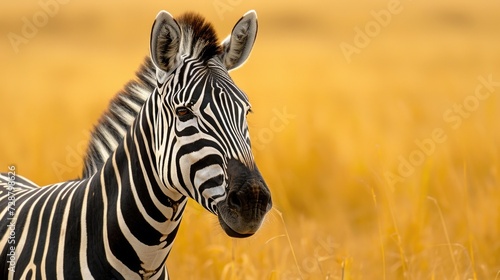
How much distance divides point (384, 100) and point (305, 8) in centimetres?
1123

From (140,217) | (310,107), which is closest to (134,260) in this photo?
(140,217)

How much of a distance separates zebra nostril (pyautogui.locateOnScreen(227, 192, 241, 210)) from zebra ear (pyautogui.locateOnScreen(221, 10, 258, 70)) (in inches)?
33.5

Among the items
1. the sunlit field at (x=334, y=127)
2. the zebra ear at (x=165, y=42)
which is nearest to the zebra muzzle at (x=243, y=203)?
the sunlit field at (x=334, y=127)

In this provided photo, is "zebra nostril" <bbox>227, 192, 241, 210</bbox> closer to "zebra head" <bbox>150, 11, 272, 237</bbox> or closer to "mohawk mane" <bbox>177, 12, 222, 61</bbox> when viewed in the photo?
"zebra head" <bbox>150, 11, 272, 237</bbox>

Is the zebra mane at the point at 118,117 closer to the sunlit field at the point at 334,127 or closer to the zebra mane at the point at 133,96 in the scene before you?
the zebra mane at the point at 133,96

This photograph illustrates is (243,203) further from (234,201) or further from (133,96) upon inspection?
(133,96)

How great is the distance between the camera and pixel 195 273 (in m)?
6.30

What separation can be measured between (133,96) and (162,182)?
0.70m

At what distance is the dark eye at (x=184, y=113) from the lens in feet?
11.3

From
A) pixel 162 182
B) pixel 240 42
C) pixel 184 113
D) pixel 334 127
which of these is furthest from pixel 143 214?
pixel 334 127

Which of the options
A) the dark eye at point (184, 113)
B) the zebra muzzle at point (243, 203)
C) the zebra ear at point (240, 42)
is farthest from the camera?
the zebra ear at point (240, 42)

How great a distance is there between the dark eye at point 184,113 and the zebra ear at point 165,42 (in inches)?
11.2

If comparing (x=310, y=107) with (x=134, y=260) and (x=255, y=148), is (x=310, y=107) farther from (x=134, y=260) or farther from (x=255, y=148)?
(x=134, y=260)

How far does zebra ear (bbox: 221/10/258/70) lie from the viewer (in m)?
3.82
